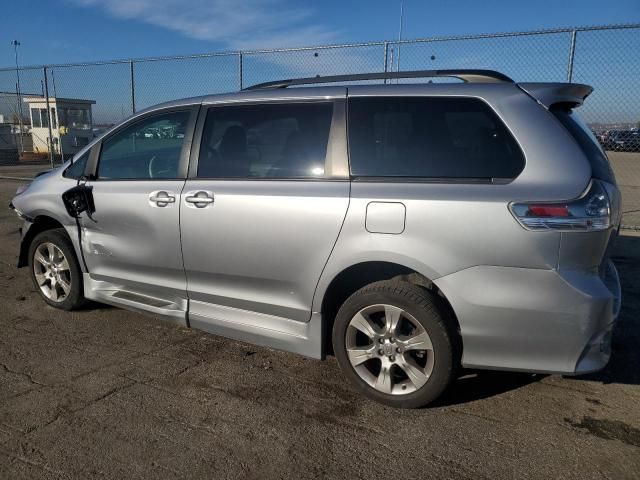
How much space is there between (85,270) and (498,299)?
10.8 feet

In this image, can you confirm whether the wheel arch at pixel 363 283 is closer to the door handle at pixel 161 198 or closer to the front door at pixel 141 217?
the front door at pixel 141 217

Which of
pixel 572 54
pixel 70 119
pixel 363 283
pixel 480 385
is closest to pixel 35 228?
pixel 363 283

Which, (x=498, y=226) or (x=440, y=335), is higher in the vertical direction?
(x=498, y=226)

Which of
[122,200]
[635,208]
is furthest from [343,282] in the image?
[635,208]

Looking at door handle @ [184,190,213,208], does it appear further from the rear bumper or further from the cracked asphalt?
the rear bumper

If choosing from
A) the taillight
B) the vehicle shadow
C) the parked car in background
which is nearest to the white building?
the parked car in background

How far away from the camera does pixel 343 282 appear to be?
3.19 meters

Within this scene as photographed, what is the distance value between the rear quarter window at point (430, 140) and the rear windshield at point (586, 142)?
13.2 inches

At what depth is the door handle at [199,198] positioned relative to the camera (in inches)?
134

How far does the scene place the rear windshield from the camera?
8.80 feet

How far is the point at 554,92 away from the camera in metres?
2.82

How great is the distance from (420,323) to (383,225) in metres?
0.57

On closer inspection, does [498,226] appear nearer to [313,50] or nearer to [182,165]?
[182,165]

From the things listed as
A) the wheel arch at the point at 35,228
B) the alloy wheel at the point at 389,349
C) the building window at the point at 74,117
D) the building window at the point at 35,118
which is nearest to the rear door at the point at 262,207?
the alloy wheel at the point at 389,349
